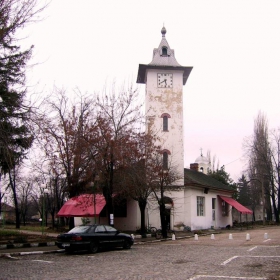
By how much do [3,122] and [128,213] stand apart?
2754 centimetres

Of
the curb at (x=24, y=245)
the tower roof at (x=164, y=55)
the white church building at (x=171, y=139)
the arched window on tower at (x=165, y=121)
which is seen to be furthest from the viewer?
the tower roof at (x=164, y=55)

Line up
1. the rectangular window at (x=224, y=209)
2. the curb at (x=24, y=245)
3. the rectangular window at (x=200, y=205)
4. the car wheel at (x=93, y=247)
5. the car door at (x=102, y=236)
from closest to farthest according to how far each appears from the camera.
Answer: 1. the car wheel at (x=93, y=247)
2. the car door at (x=102, y=236)
3. the curb at (x=24, y=245)
4. the rectangular window at (x=200, y=205)
5. the rectangular window at (x=224, y=209)

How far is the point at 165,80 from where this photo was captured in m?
41.8

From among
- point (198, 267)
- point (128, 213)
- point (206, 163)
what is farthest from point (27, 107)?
point (206, 163)

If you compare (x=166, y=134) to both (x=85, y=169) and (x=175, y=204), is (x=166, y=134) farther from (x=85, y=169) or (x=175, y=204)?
(x=85, y=169)

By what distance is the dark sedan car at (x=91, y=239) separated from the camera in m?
18.8

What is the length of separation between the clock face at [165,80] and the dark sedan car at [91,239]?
76.0ft

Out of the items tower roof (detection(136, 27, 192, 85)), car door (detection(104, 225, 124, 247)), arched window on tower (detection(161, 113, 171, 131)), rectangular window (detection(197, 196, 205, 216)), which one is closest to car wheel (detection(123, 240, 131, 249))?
car door (detection(104, 225, 124, 247))

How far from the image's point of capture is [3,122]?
13.8m

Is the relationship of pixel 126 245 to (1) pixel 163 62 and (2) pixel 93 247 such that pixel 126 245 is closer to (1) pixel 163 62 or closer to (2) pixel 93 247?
(2) pixel 93 247

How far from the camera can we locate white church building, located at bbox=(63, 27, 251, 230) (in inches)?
1555

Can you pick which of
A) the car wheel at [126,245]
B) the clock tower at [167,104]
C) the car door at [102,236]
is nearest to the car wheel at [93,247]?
the car door at [102,236]

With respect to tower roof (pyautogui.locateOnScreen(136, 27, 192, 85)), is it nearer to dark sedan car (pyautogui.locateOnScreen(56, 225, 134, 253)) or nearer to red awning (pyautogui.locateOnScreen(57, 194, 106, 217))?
red awning (pyautogui.locateOnScreen(57, 194, 106, 217))

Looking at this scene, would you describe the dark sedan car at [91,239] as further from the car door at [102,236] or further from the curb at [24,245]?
the curb at [24,245]
